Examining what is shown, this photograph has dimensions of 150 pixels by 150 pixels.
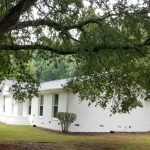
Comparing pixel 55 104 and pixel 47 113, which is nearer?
pixel 55 104

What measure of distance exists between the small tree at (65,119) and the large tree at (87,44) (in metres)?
7.54

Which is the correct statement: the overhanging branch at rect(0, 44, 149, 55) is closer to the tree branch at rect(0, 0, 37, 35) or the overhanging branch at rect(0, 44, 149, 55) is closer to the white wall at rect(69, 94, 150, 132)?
the tree branch at rect(0, 0, 37, 35)

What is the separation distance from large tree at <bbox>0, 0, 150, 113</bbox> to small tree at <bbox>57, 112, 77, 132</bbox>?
754cm

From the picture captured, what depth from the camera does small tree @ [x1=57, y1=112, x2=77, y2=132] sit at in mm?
30172

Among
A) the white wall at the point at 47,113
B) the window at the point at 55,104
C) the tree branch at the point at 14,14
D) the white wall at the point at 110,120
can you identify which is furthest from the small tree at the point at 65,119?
the tree branch at the point at 14,14

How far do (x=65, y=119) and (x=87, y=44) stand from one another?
14.0 metres

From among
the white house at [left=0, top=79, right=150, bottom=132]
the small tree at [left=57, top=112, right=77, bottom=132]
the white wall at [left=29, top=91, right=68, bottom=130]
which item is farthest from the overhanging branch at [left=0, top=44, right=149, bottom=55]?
the white wall at [left=29, top=91, right=68, bottom=130]

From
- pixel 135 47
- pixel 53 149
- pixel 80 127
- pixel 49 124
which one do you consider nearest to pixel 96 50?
pixel 135 47

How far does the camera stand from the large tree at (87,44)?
1684 centimetres

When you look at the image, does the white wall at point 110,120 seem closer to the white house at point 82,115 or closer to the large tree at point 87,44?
the white house at point 82,115

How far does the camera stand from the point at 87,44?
55.6ft

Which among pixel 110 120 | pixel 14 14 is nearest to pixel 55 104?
pixel 110 120

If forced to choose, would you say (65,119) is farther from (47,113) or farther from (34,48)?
(34,48)

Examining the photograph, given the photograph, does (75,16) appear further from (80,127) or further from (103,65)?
(80,127)
